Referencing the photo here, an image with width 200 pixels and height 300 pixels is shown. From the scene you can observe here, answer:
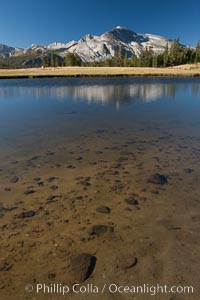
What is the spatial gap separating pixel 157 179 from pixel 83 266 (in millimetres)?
4569

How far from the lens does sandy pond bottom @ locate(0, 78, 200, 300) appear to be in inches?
184

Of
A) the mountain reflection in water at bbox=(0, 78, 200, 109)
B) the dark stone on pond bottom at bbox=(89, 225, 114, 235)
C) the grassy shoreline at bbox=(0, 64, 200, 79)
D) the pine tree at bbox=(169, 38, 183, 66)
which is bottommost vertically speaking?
the dark stone on pond bottom at bbox=(89, 225, 114, 235)

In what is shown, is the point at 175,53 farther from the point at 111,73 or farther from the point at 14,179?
the point at 14,179

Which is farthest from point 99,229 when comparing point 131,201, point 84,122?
point 84,122

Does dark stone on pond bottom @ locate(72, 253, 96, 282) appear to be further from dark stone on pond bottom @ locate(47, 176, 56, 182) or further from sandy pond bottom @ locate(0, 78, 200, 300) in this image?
dark stone on pond bottom @ locate(47, 176, 56, 182)

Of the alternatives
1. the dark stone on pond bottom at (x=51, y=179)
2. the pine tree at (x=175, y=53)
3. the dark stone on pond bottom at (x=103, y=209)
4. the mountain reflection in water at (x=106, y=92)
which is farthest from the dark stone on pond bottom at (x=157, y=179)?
the pine tree at (x=175, y=53)

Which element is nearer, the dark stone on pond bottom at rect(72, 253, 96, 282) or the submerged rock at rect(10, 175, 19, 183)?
the dark stone on pond bottom at rect(72, 253, 96, 282)

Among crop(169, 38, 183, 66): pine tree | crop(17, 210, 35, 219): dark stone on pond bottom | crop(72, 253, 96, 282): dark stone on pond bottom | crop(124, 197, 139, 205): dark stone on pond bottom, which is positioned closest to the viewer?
crop(72, 253, 96, 282): dark stone on pond bottom

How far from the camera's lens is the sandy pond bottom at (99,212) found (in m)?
4.67

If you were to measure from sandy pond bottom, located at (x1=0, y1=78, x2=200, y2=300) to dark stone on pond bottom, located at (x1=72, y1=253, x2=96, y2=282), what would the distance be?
0.02m

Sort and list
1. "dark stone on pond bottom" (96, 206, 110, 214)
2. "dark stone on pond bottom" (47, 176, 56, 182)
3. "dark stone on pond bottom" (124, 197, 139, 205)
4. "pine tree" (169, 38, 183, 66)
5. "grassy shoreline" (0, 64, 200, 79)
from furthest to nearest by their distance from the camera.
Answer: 1. "pine tree" (169, 38, 183, 66)
2. "grassy shoreline" (0, 64, 200, 79)
3. "dark stone on pond bottom" (47, 176, 56, 182)
4. "dark stone on pond bottom" (124, 197, 139, 205)
5. "dark stone on pond bottom" (96, 206, 110, 214)

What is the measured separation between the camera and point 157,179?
8.45 m

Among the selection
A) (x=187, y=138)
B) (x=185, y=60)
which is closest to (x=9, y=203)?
(x=187, y=138)

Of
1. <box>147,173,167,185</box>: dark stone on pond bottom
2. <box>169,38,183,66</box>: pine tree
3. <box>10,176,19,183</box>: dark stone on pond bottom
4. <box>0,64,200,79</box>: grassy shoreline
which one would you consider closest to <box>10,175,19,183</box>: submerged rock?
<box>10,176,19,183</box>: dark stone on pond bottom
